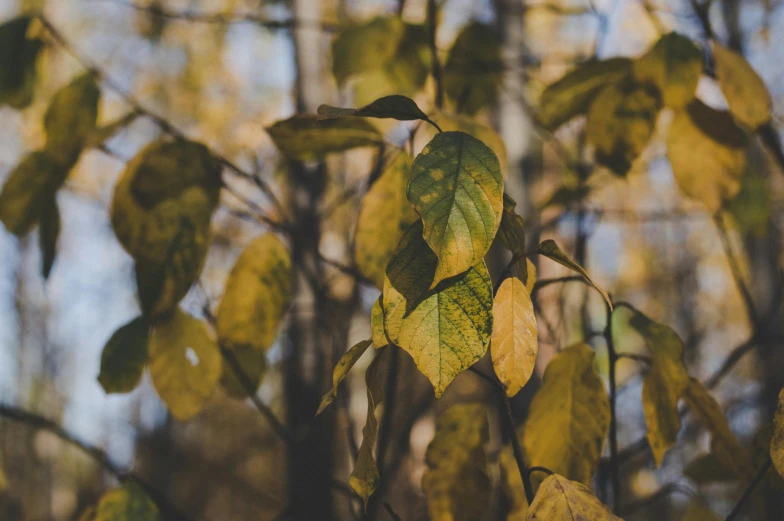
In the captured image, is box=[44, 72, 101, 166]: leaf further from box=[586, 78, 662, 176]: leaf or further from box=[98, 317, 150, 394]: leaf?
box=[586, 78, 662, 176]: leaf

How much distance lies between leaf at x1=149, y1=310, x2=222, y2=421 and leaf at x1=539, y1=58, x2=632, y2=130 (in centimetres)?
52

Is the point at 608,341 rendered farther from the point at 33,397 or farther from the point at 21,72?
the point at 33,397

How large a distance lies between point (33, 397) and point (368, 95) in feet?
40.8

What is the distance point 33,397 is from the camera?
11008 millimetres

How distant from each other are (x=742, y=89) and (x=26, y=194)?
2.82 feet

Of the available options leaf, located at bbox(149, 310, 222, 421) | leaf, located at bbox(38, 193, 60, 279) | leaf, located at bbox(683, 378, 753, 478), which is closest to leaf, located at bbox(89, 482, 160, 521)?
leaf, located at bbox(149, 310, 222, 421)

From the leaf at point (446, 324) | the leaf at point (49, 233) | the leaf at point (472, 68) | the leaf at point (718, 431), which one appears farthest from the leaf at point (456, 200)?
the leaf at point (472, 68)

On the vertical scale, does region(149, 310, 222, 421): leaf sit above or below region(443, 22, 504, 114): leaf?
below

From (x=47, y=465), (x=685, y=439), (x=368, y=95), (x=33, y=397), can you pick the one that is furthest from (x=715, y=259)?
(x=33, y=397)

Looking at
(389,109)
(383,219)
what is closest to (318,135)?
Result: (383,219)

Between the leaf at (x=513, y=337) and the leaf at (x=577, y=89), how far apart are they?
40 cm

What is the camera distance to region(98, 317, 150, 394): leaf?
60 centimetres

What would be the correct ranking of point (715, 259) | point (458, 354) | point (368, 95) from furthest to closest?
1. point (715, 259)
2. point (368, 95)
3. point (458, 354)

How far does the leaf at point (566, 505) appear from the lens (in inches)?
16.9
